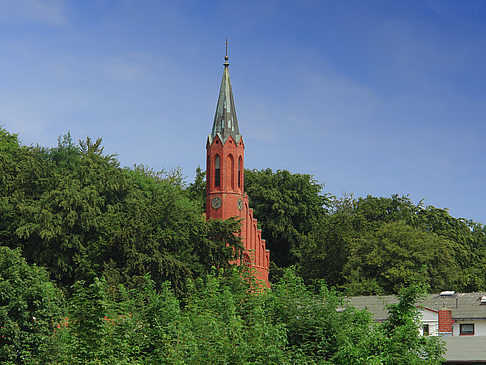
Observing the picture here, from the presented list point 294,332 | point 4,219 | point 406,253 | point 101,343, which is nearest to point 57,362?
point 101,343

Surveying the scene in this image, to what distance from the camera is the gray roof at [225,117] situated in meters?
61.2

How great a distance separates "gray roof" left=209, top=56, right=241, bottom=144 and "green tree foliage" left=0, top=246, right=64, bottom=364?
34.7 meters

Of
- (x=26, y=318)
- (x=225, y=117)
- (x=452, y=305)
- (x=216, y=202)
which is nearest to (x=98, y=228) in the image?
(x=216, y=202)

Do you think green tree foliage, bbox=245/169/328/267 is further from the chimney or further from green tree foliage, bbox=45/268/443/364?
green tree foliage, bbox=45/268/443/364

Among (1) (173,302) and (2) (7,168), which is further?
(2) (7,168)

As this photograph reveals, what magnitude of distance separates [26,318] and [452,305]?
3152 cm

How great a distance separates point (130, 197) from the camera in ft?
172

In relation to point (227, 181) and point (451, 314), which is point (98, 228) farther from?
point (451, 314)

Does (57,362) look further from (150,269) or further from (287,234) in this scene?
(287,234)

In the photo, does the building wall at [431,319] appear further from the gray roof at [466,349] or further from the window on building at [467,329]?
the gray roof at [466,349]

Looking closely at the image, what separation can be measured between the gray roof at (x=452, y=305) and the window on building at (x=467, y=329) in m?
0.80

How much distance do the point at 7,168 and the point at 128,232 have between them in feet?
36.5

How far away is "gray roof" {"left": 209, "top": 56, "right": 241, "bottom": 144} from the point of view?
61.2 metres

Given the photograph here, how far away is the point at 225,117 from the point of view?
6147 centimetres
